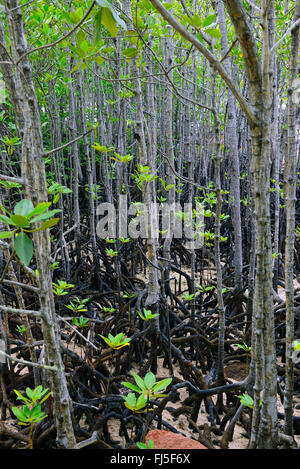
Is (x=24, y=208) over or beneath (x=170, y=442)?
over

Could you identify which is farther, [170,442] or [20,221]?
[170,442]

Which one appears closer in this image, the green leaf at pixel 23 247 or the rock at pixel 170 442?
the green leaf at pixel 23 247

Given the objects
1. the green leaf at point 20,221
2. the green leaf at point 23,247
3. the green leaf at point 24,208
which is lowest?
the green leaf at point 23,247

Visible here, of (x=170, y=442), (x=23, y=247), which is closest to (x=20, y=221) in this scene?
(x=23, y=247)

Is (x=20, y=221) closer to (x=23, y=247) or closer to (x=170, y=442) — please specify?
(x=23, y=247)

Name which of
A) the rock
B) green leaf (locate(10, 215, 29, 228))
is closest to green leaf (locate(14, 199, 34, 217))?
green leaf (locate(10, 215, 29, 228))

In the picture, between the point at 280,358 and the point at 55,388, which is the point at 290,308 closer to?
the point at 55,388

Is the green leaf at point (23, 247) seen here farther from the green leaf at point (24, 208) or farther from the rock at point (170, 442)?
the rock at point (170, 442)

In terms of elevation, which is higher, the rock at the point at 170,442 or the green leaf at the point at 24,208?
the green leaf at the point at 24,208

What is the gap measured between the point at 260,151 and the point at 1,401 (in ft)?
6.39

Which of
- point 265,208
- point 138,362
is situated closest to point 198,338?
point 138,362

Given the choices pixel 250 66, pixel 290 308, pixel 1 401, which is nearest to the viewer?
pixel 250 66

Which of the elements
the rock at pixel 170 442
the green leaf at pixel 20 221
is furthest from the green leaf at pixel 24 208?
the rock at pixel 170 442

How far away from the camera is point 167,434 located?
1.22 metres
